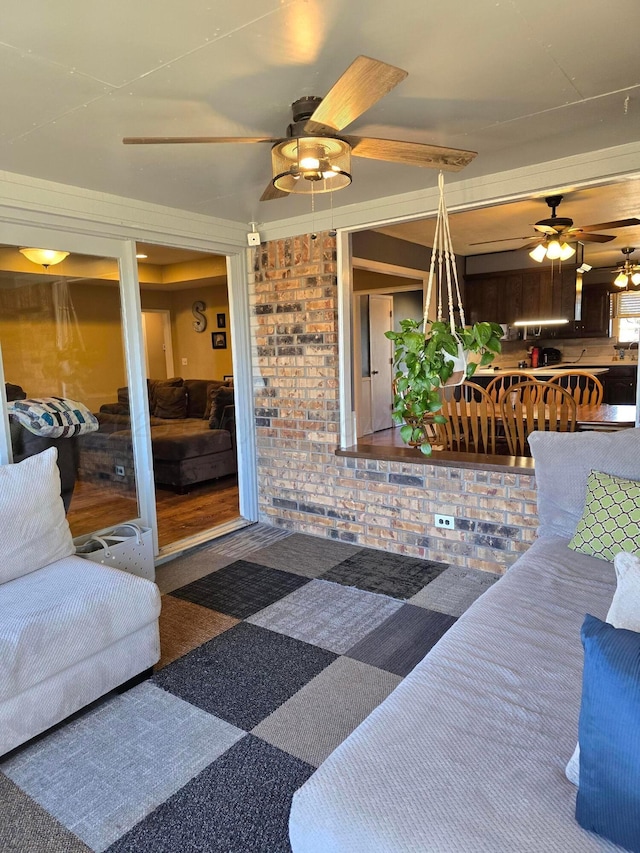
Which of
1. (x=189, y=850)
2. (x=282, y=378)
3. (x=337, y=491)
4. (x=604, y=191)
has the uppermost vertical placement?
(x=604, y=191)

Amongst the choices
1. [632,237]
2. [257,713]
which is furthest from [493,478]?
[632,237]

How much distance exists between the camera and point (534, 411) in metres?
3.72

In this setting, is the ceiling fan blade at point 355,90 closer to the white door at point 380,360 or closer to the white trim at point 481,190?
the white trim at point 481,190

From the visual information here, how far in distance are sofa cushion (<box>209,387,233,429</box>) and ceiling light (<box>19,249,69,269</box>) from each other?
3030 millimetres

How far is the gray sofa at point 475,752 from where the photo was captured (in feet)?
3.56

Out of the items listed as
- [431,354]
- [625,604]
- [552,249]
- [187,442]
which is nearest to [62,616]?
[431,354]

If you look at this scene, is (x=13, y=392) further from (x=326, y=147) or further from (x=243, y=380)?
(x=326, y=147)

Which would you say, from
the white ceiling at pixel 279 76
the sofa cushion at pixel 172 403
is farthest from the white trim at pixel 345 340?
the sofa cushion at pixel 172 403

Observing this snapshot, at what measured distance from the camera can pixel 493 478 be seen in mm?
3354

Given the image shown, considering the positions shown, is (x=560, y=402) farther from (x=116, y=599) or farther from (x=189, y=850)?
(x=189, y=850)

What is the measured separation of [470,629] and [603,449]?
119 cm

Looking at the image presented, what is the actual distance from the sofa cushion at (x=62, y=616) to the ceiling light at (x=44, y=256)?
1700 millimetres

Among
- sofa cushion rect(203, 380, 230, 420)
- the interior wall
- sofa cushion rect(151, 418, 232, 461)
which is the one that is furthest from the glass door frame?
the interior wall

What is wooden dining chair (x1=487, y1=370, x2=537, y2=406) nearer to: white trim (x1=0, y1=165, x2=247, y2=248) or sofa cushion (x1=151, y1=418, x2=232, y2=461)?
white trim (x1=0, y1=165, x2=247, y2=248)
